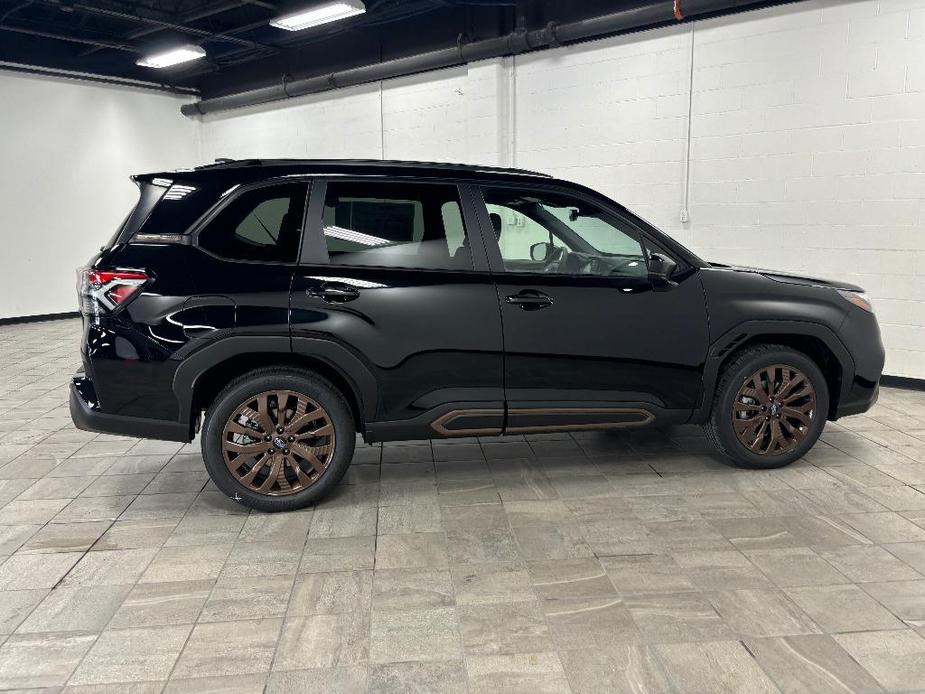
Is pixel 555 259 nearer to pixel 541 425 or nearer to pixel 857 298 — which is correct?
pixel 541 425

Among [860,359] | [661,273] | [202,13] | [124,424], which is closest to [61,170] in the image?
[202,13]

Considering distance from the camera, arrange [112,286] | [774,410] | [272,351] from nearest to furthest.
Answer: [112,286], [272,351], [774,410]

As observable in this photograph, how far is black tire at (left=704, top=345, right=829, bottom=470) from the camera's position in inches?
153

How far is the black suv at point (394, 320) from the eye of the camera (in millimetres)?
3324

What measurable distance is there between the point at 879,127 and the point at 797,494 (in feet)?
12.5

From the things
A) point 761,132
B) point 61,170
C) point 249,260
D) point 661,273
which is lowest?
point 661,273

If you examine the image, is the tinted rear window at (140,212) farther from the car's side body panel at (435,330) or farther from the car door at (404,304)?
the car door at (404,304)

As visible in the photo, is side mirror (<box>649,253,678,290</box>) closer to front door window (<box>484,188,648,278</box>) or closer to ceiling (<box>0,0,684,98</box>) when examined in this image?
front door window (<box>484,188,648,278</box>)

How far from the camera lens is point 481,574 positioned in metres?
2.89

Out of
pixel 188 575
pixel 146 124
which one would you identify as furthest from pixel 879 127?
pixel 146 124

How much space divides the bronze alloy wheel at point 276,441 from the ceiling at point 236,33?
5.83m

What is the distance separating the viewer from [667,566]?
2941 millimetres

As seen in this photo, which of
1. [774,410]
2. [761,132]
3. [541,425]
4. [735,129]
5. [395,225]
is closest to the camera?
[395,225]

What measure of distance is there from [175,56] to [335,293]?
27.1 ft
